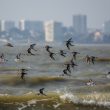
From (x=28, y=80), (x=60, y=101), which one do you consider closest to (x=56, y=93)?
(x=60, y=101)

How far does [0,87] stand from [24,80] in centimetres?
500

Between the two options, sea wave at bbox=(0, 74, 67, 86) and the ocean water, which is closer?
the ocean water

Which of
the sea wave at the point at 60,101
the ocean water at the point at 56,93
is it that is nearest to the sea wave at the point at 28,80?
the ocean water at the point at 56,93

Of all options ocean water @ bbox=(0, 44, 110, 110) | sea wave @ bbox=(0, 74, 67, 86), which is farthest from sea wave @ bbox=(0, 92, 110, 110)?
sea wave @ bbox=(0, 74, 67, 86)

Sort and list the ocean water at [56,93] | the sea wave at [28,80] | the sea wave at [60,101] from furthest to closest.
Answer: the sea wave at [28,80]
the ocean water at [56,93]
the sea wave at [60,101]

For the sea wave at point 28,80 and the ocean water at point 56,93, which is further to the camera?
the sea wave at point 28,80

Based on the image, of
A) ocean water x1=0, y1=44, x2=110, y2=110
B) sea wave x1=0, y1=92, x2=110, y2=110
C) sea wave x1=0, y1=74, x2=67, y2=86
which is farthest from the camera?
sea wave x1=0, y1=74, x2=67, y2=86

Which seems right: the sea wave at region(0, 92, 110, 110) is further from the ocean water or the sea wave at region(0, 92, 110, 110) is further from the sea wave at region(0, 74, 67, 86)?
the sea wave at region(0, 74, 67, 86)

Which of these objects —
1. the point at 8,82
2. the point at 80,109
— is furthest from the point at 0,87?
the point at 80,109

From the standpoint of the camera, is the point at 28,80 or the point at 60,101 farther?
the point at 28,80

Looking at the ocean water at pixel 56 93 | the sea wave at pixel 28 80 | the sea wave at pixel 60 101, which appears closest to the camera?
the sea wave at pixel 60 101

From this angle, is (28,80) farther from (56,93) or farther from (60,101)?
(60,101)

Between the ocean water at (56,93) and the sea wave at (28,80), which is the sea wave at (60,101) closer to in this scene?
the ocean water at (56,93)

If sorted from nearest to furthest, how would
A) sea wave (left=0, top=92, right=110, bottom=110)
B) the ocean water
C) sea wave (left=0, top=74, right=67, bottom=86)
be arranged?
1. sea wave (left=0, top=92, right=110, bottom=110)
2. the ocean water
3. sea wave (left=0, top=74, right=67, bottom=86)
